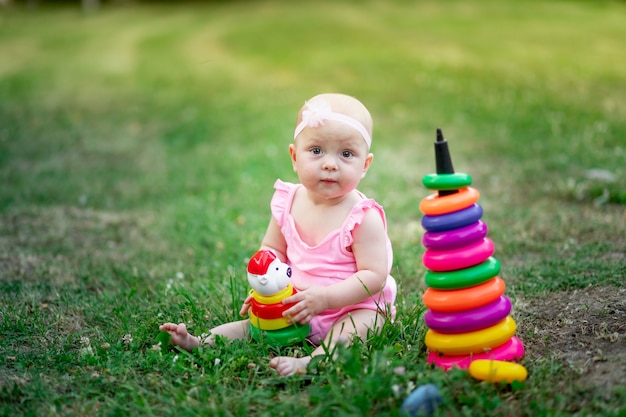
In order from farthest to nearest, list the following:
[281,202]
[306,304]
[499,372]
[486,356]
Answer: [281,202], [306,304], [486,356], [499,372]

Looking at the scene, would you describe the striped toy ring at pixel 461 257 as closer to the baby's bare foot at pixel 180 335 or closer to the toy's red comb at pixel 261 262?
the toy's red comb at pixel 261 262

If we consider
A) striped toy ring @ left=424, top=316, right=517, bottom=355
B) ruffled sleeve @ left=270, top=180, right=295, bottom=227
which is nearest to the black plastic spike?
striped toy ring @ left=424, top=316, right=517, bottom=355

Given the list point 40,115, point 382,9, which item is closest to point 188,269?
point 40,115

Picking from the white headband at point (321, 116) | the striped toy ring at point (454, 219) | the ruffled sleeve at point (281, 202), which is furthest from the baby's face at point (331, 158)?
the striped toy ring at point (454, 219)

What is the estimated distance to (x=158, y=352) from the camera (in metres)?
3.02

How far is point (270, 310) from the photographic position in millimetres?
3027

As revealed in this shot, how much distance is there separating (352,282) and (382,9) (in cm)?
2065

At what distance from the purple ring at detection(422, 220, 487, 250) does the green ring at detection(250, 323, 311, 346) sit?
74cm

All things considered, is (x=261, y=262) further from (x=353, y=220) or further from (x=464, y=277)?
(x=464, y=277)

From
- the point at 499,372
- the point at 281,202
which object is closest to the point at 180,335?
the point at 281,202

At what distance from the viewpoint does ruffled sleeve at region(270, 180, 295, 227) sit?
334cm

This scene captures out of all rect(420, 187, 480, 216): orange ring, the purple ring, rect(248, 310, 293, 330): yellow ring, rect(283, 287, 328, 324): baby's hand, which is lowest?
rect(248, 310, 293, 330): yellow ring

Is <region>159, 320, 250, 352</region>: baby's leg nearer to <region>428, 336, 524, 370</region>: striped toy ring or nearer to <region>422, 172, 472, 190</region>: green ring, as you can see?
<region>428, 336, 524, 370</region>: striped toy ring

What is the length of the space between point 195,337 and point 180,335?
0.11 metres
